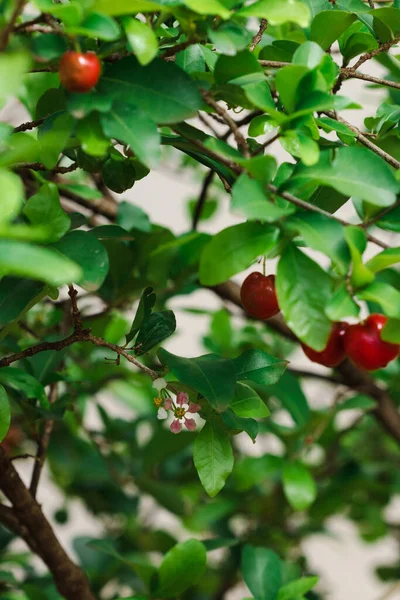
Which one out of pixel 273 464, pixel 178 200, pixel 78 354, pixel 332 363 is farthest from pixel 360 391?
pixel 178 200

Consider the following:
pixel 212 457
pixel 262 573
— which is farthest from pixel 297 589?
pixel 212 457

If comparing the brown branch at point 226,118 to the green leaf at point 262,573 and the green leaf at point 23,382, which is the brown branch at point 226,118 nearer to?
the green leaf at point 23,382

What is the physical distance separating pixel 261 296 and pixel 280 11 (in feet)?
0.63

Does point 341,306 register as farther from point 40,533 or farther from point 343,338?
point 40,533

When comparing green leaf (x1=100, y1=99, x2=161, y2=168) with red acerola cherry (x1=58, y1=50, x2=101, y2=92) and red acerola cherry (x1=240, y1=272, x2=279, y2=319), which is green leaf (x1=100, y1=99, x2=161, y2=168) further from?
red acerola cherry (x1=240, y1=272, x2=279, y2=319)

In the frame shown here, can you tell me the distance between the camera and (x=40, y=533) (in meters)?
0.66

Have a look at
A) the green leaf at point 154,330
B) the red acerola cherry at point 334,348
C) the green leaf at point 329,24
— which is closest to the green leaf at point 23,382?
the green leaf at point 154,330

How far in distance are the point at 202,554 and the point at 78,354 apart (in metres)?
0.46

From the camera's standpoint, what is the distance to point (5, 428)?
0.53 m

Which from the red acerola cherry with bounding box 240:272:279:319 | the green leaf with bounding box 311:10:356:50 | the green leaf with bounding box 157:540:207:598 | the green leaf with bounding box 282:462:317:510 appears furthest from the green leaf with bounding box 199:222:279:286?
the green leaf with bounding box 282:462:317:510

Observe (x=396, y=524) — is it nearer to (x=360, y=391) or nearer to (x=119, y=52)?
(x=360, y=391)

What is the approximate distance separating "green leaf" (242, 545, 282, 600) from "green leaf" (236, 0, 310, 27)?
491 mm

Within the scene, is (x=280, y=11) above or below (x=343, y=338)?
above

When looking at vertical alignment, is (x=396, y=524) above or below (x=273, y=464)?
below
